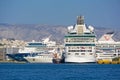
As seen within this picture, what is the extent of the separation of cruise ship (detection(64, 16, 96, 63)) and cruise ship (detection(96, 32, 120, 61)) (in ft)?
17.7

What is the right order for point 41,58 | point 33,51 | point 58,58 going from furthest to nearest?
point 33,51, point 41,58, point 58,58

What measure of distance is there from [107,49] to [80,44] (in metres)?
18.4

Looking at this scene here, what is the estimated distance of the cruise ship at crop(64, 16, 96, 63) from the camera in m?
127

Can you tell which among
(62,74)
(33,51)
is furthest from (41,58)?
(62,74)

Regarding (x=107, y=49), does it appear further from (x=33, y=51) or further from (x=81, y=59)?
(x=81, y=59)

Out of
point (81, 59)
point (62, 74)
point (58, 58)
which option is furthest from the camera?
point (58, 58)

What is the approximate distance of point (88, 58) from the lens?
126562 mm

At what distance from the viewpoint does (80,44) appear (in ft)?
433

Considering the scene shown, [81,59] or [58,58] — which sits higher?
[58,58]

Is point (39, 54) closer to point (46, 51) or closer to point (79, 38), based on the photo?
point (46, 51)

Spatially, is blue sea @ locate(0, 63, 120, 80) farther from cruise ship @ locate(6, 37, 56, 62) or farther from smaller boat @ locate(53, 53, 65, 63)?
cruise ship @ locate(6, 37, 56, 62)

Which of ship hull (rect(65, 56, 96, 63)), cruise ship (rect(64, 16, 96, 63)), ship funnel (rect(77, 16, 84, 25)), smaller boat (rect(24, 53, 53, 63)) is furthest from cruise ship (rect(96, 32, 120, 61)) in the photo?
smaller boat (rect(24, 53, 53, 63))

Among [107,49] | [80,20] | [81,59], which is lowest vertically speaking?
[81,59]

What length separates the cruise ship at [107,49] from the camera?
140m
